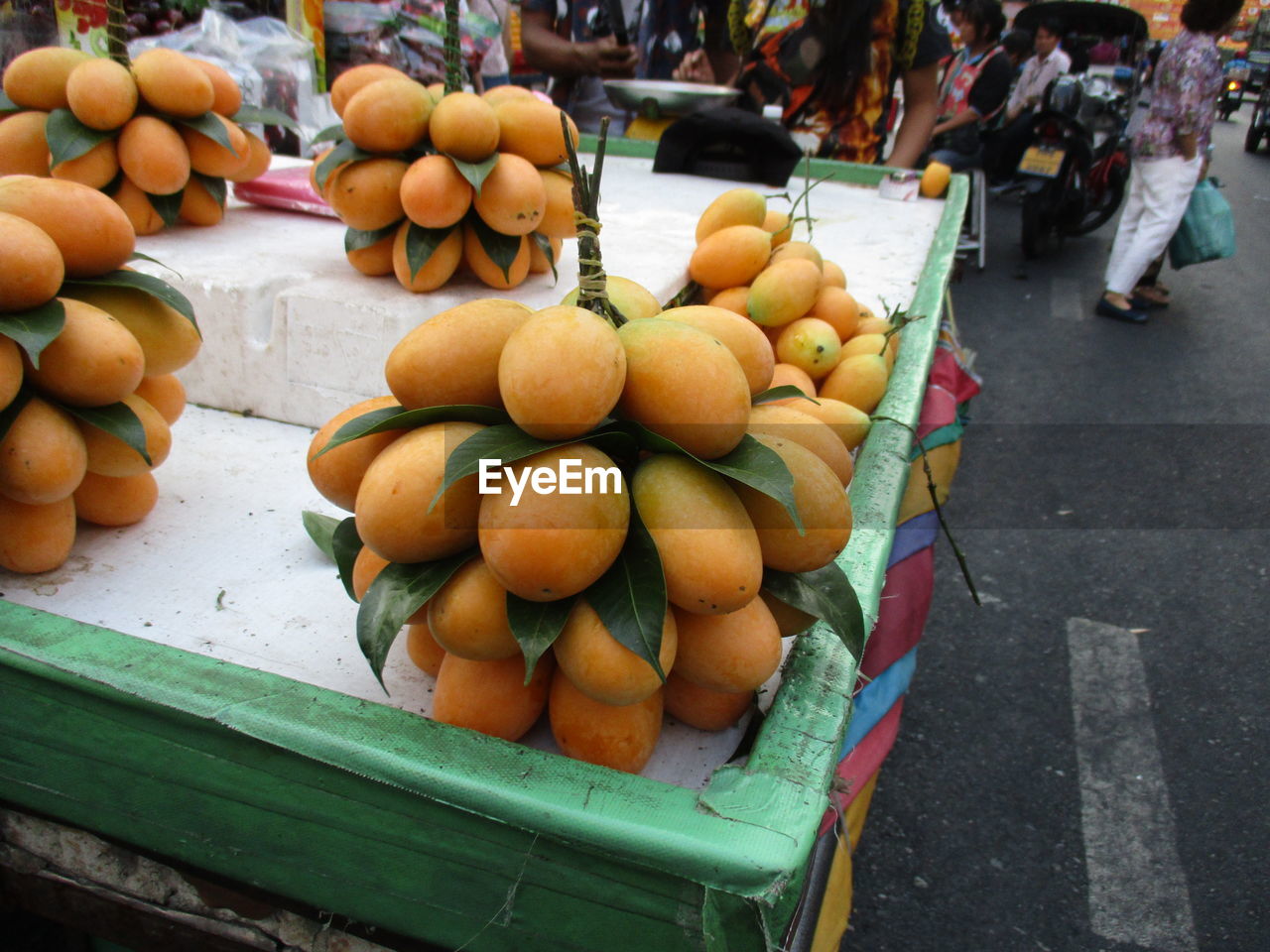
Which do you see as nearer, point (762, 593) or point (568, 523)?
point (568, 523)

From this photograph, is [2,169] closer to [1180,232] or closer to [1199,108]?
[1199,108]

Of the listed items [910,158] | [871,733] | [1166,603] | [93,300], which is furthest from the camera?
[910,158]

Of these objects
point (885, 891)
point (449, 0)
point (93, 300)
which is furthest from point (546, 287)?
point (885, 891)

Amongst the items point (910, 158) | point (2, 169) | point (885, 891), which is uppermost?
point (2, 169)

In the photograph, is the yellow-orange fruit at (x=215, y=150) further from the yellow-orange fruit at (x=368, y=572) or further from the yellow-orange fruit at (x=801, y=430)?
the yellow-orange fruit at (x=801, y=430)

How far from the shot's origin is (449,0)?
177cm

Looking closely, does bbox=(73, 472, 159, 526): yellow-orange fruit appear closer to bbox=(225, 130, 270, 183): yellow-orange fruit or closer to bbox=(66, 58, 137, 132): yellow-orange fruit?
bbox=(66, 58, 137, 132): yellow-orange fruit

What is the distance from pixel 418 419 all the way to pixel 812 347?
1.15 meters

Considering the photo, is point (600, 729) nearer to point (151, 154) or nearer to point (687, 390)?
point (687, 390)

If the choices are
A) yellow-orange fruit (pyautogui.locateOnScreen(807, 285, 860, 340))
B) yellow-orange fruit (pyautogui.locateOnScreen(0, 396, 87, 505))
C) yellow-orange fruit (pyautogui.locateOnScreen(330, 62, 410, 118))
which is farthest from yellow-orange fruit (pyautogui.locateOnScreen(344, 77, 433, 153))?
yellow-orange fruit (pyautogui.locateOnScreen(807, 285, 860, 340))

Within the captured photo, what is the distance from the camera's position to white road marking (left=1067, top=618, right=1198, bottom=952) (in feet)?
6.84

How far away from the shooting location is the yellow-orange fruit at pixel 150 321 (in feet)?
4.16

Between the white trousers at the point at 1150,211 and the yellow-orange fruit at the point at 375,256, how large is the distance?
5.34 m

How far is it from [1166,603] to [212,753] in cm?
329
